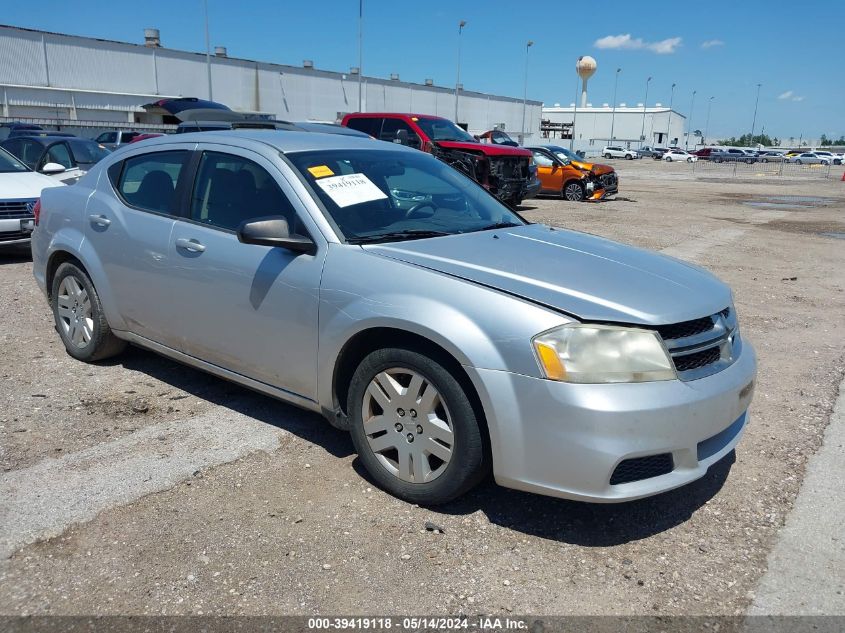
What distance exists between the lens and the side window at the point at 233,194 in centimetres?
385

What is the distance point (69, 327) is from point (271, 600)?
3.38m

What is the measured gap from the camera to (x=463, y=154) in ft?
51.3

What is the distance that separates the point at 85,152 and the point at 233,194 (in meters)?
10.2

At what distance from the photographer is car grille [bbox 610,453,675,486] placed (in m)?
2.88

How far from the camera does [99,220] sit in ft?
15.6

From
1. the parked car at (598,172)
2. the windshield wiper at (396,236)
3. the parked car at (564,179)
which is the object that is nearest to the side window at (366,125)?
the parked car at (564,179)

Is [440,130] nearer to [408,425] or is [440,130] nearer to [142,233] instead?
[142,233]

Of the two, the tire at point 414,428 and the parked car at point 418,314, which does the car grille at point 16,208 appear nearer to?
the parked car at point 418,314

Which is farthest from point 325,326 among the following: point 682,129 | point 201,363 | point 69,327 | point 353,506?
point 682,129

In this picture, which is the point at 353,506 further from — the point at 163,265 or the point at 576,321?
the point at 163,265

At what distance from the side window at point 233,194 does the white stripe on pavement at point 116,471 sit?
1.18 metres

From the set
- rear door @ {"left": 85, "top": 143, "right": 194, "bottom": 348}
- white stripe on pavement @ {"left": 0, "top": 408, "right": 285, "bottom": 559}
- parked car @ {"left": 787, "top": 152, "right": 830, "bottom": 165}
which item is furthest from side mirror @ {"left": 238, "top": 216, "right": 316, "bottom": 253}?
parked car @ {"left": 787, "top": 152, "right": 830, "bottom": 165}

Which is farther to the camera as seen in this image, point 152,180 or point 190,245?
point 152,180

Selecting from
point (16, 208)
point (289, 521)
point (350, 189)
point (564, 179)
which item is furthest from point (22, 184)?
point (564, 179)
